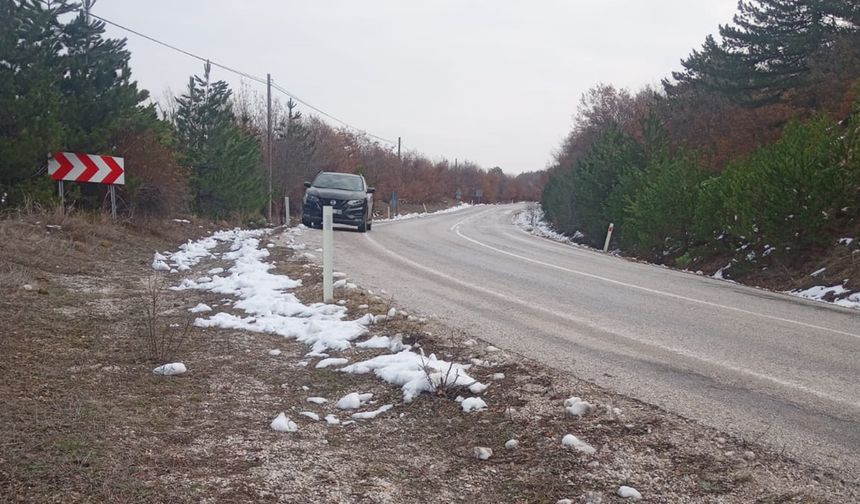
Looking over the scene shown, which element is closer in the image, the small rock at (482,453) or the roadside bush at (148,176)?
the small rock at (482,453)

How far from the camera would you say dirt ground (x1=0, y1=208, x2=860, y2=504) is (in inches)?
115

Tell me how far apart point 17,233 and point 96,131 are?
4769mm

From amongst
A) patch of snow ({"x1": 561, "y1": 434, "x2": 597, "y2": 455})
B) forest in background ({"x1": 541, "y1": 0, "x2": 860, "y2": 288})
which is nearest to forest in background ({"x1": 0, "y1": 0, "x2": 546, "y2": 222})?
patch of snow ({"x1": 561, "y1": 434, "x2": 597, "y2": 455})

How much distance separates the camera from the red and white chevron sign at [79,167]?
12.6m

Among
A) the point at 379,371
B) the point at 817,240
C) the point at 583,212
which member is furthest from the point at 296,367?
the point at 583,212

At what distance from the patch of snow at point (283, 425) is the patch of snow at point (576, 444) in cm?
156

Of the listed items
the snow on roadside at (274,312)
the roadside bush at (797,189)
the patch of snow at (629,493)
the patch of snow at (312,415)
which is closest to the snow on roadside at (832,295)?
the roadside bush at (797,189)

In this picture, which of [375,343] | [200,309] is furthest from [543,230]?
[375,343]

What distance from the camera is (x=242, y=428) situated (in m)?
3.71

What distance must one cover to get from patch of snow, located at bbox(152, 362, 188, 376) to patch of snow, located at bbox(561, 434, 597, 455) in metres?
2.88

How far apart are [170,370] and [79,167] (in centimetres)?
995

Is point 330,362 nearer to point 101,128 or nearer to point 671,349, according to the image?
point 671,349

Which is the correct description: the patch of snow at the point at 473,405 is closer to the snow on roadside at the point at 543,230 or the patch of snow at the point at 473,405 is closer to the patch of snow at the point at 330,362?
the patch of snow at the point at 330,362

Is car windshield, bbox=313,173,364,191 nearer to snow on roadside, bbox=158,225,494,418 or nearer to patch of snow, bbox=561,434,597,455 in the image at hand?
snow on roadside, bbox=158,225,494,418
